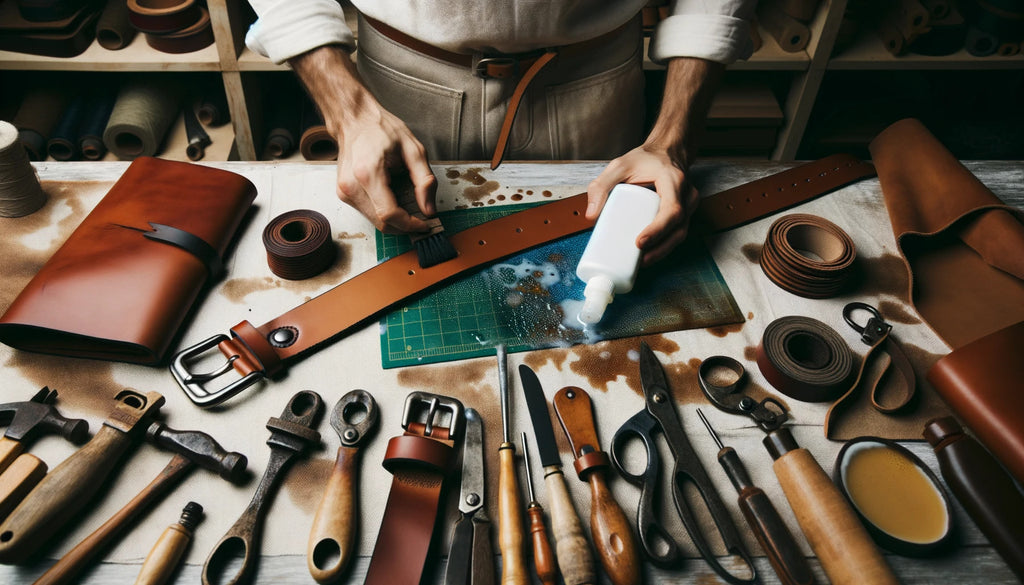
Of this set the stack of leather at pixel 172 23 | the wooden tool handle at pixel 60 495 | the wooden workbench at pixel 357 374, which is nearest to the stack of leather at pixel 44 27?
the stack of leather at pixel 172 23

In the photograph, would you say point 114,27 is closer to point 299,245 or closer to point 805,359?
point 299,245

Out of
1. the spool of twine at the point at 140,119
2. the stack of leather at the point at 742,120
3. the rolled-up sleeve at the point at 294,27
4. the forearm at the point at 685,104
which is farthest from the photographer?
the stack of leather at the point at 742,120

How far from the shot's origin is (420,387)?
125 cm

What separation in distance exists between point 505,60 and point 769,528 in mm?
1229

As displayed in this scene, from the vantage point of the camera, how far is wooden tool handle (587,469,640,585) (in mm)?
982

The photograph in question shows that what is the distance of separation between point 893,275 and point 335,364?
1.34 meters

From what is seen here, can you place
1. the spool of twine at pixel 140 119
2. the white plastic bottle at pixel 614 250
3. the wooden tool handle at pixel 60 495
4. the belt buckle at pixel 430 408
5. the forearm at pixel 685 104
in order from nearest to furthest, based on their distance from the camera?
the wooden tool handle at pixel 60 495
the belt buckle at pixel 430 408
the white plastic bottle at pixel 614 250
the forearm at pixel 685 104
the spool of twine at pixel 140 119

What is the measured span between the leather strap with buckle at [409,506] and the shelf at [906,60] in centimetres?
258

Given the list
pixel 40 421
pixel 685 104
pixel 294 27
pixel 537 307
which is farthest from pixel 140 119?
pixel 685 104

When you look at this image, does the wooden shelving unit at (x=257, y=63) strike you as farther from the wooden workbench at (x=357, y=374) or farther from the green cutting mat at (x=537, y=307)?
the green cutting mat at (x=537, y=307)

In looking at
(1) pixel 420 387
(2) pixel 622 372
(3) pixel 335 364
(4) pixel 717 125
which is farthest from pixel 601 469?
(4) pixel 717 125

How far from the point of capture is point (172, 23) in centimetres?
246

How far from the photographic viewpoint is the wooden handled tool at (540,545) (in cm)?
98

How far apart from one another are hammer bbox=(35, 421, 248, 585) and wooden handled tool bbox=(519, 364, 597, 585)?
533 millimetres
